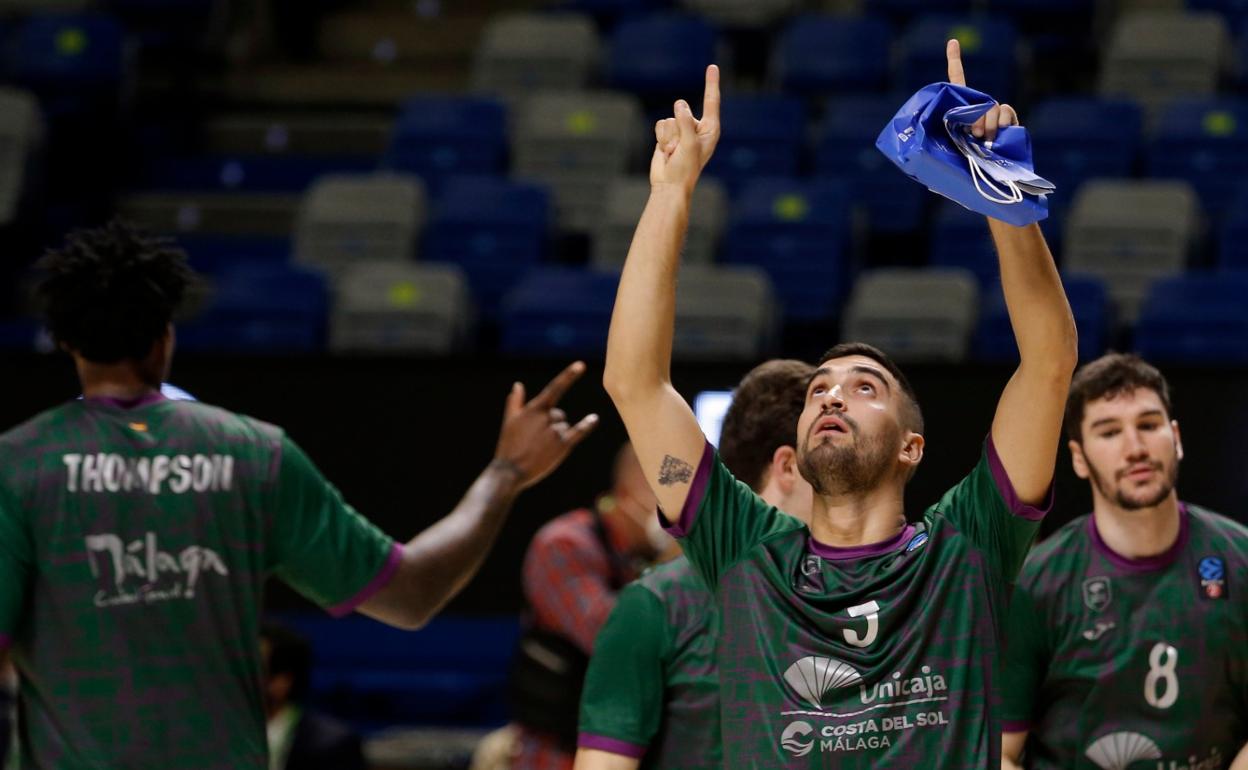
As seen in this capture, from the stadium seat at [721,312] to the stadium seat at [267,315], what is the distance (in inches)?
81.7

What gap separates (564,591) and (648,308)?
286 cm

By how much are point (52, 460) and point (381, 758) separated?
4826mm

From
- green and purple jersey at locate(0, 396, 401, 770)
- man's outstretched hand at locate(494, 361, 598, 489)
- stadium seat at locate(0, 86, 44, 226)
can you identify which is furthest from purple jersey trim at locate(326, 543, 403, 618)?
stadium seat at locate(0, 86, 44, 226)

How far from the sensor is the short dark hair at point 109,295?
155 inches

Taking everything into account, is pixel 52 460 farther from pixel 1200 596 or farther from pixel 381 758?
pixel 381 758

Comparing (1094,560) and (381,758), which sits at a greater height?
(1094,560)

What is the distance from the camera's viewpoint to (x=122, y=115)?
1272 cm

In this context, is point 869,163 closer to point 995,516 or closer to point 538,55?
point 538,55

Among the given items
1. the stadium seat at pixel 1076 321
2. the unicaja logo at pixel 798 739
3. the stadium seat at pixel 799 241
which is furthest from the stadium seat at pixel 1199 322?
the unicaja logo at pixel 798 739

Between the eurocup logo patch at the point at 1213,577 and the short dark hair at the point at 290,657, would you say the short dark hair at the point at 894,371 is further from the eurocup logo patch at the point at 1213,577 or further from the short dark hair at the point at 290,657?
the short dark hair at the point at 290,657

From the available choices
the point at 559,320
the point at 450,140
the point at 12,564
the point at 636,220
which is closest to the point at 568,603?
the point at 12,564

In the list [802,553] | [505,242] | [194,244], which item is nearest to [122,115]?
[194,244]

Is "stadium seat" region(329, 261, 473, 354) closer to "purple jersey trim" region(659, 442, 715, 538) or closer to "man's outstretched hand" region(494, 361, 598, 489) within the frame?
"man's outstretched hand" region(494, 361, 598, 489)

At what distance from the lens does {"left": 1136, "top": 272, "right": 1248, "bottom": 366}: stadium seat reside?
895cm
